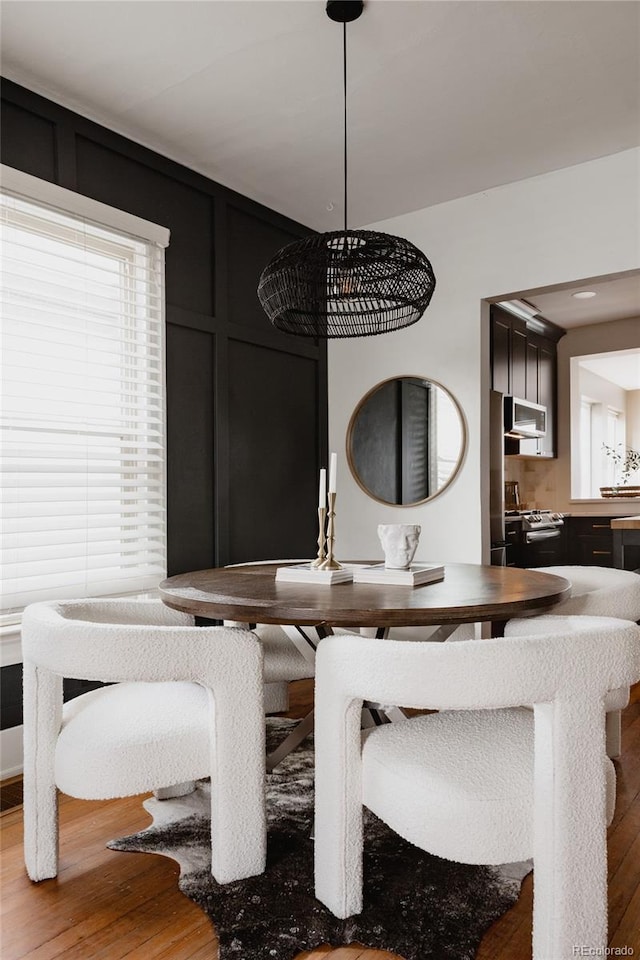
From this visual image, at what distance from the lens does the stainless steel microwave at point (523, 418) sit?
509 centimetres

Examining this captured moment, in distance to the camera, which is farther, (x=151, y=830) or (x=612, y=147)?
(x=612, y=147)

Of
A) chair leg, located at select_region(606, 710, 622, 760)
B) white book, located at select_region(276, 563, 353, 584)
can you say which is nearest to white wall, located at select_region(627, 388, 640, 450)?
chair leg, located at select_region(606, 710, 622, 760)

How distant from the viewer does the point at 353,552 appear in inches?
168

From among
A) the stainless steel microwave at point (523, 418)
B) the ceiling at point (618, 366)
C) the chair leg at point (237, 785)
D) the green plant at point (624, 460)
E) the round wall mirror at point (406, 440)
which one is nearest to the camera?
the chair leg at point (237, 785)

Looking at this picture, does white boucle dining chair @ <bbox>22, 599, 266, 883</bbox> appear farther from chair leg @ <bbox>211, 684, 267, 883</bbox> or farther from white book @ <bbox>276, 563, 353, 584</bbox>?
white book @ <bbox>276, 563, 353, 584</bbox>

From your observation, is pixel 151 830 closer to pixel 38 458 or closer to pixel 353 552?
pixel 38 458

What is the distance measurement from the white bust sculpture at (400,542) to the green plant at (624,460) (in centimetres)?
519

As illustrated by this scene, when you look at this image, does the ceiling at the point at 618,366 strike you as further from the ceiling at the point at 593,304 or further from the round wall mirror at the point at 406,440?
the round wall mirror at the point at 406,440

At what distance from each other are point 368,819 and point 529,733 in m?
0.78

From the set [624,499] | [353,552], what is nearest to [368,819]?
[353,552]

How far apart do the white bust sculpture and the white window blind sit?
52.1 inches

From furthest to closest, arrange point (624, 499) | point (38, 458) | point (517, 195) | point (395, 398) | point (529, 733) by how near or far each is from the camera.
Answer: point (624, 499), point (395, 398), point (517, 195), point (38, 458), point (529, 733)

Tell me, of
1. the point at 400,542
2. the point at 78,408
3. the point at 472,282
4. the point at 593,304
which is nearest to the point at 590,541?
the point at 593,304

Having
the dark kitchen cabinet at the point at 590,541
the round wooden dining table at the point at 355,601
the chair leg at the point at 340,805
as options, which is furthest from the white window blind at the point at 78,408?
the dark kitchen cabinet at the point at 590,541
